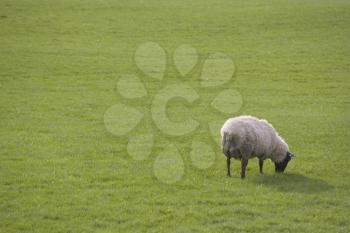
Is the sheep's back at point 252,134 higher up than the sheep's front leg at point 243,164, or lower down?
higher up

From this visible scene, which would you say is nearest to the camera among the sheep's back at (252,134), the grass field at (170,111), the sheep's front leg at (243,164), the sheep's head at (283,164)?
the grass field at (170,111)

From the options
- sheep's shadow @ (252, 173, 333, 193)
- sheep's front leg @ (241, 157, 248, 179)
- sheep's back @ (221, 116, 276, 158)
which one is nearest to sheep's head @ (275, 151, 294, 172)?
sheep's shadow @ (252, 173, 333, 193)

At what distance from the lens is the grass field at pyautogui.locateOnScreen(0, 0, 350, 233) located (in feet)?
37.0

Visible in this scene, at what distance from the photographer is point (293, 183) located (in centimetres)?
1327

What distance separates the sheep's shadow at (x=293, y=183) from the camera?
12844mm

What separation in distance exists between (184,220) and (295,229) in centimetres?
227

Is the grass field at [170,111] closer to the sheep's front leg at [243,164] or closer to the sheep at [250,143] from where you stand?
the sheep's front leg at [243,164]

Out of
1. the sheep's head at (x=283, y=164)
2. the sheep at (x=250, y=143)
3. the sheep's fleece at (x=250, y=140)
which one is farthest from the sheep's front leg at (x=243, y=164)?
the sheep's head at (x=283, y=164)

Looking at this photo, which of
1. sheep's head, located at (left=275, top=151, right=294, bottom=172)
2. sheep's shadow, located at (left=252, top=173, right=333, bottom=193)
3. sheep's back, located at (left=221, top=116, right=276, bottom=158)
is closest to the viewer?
sheep's shadow, located at (left=252, top=173, right=333, bottom=193)

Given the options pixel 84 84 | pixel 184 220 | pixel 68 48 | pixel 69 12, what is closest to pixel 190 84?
pixel 84 84

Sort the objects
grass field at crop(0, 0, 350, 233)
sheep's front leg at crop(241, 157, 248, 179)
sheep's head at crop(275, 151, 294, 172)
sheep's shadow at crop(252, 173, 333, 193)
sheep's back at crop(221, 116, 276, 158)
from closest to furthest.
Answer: grass field at crop(0, 0, 350, 233) → sheep's shadow at crop(252, 173, 333, 193) → sheep's back at crop(221, 116, 276, 158) → sheep's front leg at crop(241, 157, 248, 179) → sheep's head at crop(275, 151, 294, 172)

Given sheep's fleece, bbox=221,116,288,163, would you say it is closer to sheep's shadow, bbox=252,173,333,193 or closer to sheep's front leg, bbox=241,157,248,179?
sheep's front leg, bbox=241,157,248,179

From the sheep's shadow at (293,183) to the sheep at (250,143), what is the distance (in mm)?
424

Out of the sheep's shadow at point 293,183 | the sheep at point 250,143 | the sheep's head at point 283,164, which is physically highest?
the sheep at point 250,143
